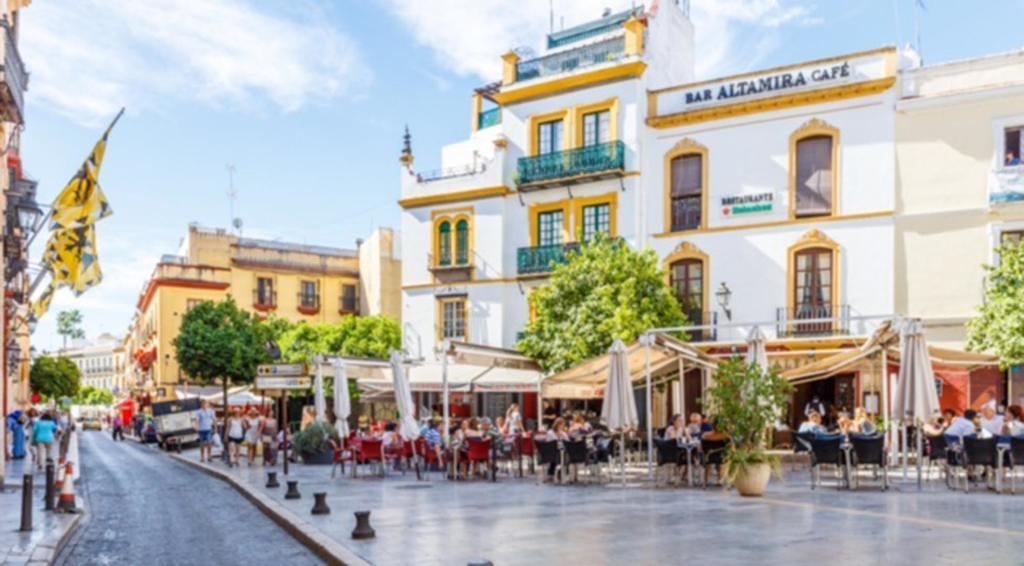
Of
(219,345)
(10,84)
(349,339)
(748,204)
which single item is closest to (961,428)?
(748,204)

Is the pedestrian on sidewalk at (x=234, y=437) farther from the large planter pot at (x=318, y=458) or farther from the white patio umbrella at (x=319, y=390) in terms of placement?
the white patio umbrella at (x=319, y=390)

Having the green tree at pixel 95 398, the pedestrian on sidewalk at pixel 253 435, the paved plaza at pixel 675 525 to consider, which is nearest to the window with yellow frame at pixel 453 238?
the pedestrian on sidewalk at pixel 253 435

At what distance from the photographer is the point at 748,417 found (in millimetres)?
14500

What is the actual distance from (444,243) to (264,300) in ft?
87.3

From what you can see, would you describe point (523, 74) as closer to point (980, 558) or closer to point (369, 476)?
point (369, 476)

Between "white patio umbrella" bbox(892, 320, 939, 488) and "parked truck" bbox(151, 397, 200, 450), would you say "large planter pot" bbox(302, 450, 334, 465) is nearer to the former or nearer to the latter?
"parked truck" bbox(151, 397, 200, 450)

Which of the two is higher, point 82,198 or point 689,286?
point 82,198

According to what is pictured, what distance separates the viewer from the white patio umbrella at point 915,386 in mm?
15266

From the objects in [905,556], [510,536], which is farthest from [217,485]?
[905,556]

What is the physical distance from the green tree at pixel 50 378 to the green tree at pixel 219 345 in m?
31.4

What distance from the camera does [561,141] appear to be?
3152 cm

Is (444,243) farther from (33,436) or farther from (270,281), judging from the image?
(270,281)

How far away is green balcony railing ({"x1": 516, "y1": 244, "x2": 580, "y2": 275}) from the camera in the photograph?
30.5 m

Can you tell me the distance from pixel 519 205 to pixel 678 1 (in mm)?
9177
